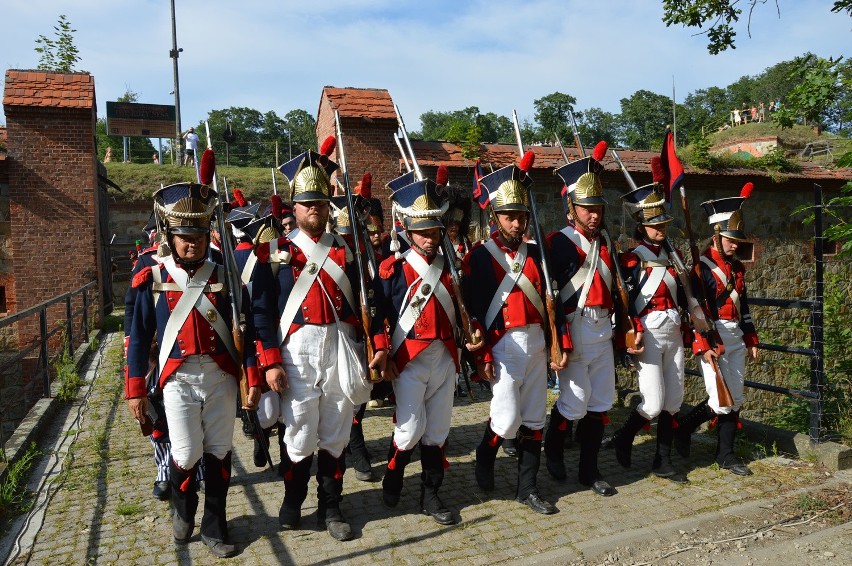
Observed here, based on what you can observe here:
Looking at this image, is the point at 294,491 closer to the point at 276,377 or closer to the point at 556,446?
the point at 276,377

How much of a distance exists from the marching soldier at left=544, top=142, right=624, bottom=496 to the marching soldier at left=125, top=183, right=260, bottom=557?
7.54ft

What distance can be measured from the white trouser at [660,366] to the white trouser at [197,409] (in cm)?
307

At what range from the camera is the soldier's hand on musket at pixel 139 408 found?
4.00 m

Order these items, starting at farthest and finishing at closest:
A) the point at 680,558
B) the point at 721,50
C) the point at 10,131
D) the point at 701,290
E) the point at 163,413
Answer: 1. the point at 10,131
2. the point at 721,50
3. the point at 701,290
4. the point at 163,413
5. the point at 680,558

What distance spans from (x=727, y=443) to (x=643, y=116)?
68.2m

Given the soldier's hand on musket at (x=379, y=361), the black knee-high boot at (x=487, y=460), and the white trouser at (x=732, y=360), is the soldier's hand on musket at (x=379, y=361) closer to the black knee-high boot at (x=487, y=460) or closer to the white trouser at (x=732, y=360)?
the black knee-high boot at (x=487, y=460)

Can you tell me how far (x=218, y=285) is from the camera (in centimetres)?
410

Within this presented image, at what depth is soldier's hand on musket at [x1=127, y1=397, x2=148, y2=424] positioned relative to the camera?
157 inches

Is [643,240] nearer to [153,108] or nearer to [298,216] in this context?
[298,216]

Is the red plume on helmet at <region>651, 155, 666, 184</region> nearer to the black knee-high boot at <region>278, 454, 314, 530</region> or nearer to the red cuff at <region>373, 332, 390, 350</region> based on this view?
the red cuff at <region>373, 332, 390, 350</region>

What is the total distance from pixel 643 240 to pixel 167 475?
4.05 metres

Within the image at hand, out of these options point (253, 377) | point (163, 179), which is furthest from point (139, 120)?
point (253, 377)

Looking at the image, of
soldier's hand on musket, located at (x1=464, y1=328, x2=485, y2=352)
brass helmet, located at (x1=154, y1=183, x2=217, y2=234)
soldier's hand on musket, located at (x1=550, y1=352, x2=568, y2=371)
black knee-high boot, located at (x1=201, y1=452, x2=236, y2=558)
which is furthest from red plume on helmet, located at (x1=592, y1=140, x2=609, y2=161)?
black knee-high boot, located at (x1=201, y1=452, x2=236, y2=558)

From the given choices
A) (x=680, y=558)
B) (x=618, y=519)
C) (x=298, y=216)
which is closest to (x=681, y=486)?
(x=618, y=519)
